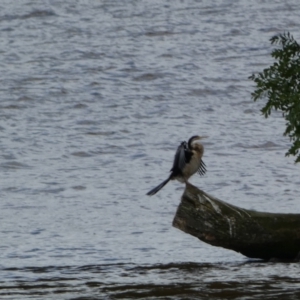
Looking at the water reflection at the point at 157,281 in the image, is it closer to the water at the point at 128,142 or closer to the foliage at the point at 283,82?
the water at the point at 128,142

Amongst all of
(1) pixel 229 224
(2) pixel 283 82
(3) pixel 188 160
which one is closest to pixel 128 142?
(3) pixel 188 160

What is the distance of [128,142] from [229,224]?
8.28 metres

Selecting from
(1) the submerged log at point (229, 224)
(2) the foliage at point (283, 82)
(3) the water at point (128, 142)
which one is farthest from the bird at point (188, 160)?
(2) the foliage at point (283, 82)

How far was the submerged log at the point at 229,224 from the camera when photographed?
9.54 m

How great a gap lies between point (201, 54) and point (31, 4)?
5.30 meters

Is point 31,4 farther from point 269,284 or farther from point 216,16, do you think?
point 269,284

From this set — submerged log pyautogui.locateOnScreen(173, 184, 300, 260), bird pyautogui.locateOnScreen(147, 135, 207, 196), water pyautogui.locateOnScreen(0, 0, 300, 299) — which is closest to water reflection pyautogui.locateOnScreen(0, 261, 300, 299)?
water pyautogui.locateOnScreen(0, 0, 300, 299)

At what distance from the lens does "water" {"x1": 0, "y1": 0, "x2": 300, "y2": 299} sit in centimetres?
990

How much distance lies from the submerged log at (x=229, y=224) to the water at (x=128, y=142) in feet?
0.85

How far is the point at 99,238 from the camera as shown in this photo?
1202cm

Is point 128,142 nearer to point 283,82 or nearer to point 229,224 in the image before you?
point 229,224

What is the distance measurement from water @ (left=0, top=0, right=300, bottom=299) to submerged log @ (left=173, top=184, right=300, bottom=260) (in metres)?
0.26

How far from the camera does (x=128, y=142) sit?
17734 millimetres

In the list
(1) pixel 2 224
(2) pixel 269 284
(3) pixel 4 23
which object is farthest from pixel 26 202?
(3) pixel 4 23
